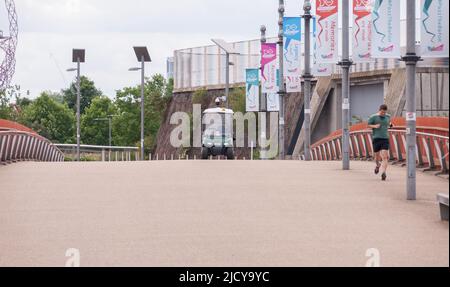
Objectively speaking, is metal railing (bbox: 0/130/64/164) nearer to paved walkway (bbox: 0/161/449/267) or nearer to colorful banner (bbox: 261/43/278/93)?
paved walkway (bbox: 0/161/449/267)

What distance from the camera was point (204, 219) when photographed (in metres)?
15.7

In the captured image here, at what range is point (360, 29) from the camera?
3206cm

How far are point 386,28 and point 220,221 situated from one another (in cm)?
1204

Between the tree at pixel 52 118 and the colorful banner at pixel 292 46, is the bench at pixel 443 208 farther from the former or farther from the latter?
the tree at pixel 52 118

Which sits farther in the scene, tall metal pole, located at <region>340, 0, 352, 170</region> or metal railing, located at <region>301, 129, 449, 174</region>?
tall metal pole, located at <region>340, 0, 352, 170</region>

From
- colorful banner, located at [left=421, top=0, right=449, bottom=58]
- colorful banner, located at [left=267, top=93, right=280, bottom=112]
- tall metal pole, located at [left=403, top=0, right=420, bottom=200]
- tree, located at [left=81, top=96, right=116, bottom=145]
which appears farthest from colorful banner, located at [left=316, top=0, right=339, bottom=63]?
tree, located at [left=81, top=96, right=116, bottom=145]

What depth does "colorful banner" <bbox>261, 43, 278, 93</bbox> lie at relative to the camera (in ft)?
176

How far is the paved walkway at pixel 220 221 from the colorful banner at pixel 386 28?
10.9ft

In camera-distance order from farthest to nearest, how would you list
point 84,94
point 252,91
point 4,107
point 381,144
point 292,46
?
point 84,94
point 4,107
point 252,91
point 292,46
point 381,144

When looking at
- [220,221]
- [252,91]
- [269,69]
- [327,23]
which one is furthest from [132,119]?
[220,221]

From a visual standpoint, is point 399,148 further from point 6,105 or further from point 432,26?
point 6,105

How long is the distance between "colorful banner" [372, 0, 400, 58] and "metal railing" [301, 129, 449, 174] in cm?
227

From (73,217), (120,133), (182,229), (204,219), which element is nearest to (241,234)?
(182,229)

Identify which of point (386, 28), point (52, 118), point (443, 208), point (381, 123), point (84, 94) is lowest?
point (443, 208)
